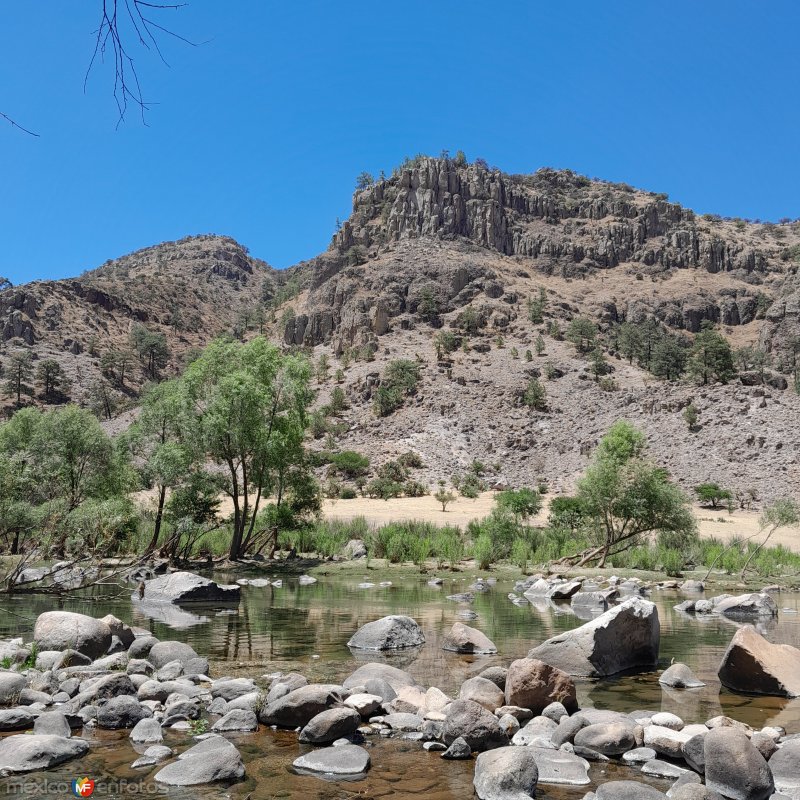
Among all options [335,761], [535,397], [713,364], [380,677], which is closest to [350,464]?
[535,397]

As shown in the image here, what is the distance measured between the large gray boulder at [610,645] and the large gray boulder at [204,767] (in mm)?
6189

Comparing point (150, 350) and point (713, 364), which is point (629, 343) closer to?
point (713, 364)

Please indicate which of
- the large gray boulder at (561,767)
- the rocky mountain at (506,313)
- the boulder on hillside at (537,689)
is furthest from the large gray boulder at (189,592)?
the rocky mountain at (506,313)

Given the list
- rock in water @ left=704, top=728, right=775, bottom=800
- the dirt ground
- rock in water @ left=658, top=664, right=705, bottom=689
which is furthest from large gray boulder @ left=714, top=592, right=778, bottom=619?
the dirt ground

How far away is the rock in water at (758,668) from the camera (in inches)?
403

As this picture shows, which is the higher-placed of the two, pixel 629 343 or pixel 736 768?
pixel 629 343

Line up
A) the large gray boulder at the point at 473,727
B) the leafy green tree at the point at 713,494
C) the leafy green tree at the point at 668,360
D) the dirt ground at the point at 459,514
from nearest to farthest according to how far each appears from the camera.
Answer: the large gray boulder at the point at 473,727, the dirt ground at the point at 459,514, the leafy green tree at the point at 713,494, the leafy green tree at the point at 668,360

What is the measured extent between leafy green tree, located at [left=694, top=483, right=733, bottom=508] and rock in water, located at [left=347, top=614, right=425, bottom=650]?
41.2 metres

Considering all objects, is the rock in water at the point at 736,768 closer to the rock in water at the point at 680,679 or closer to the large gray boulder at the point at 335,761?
the large gray boulder at the point at 335,761

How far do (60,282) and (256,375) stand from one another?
342 feet

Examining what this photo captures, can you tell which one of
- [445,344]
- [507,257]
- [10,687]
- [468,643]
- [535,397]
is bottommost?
[468,643]

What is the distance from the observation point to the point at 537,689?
29.9ft

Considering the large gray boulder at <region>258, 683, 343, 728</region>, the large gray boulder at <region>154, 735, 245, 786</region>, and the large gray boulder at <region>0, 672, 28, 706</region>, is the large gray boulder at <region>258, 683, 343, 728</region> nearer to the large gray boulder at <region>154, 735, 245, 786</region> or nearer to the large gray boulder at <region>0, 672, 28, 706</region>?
the large gray boulder at <region>154, 735, 245, 786</region>

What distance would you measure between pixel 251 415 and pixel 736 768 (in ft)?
85.9
